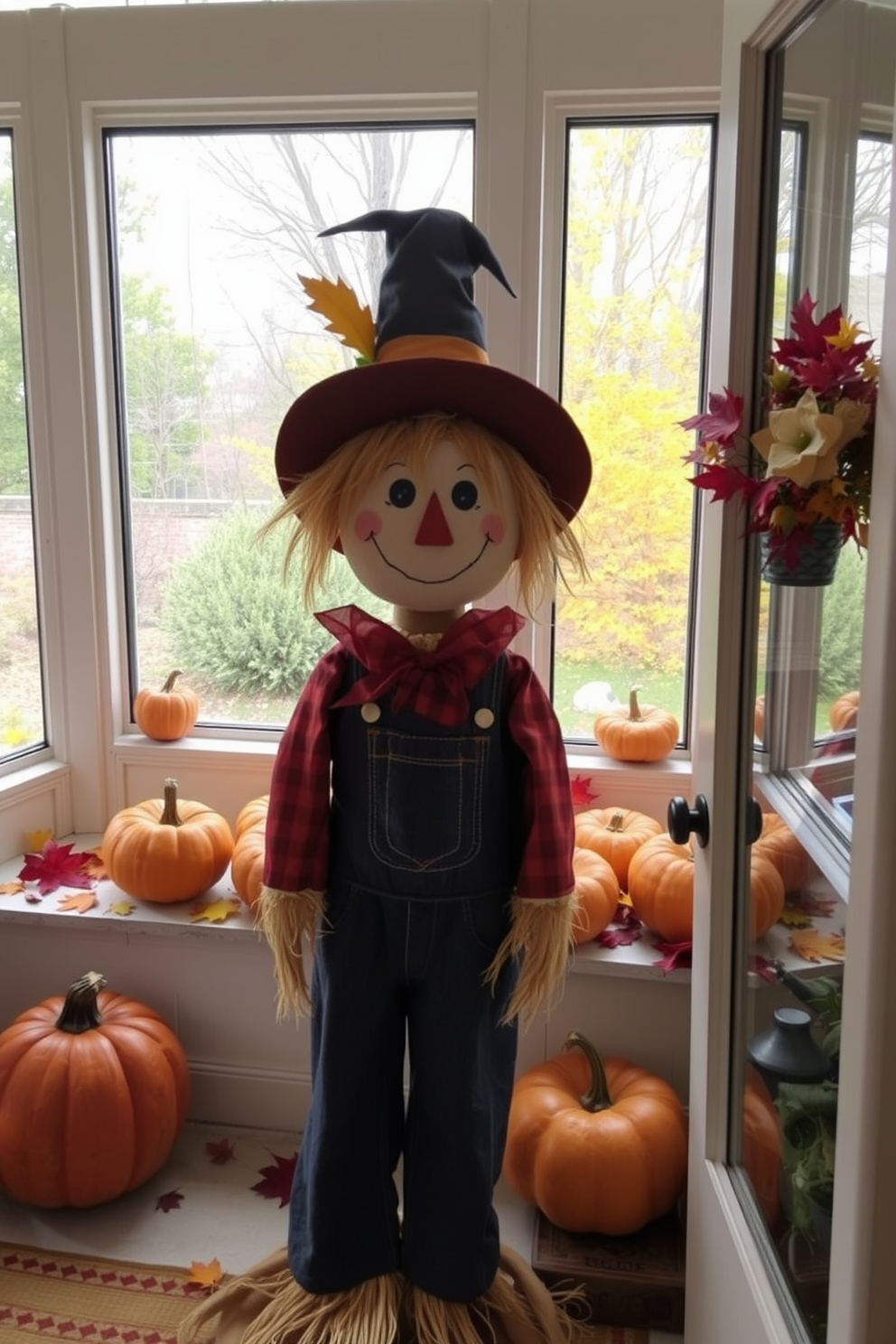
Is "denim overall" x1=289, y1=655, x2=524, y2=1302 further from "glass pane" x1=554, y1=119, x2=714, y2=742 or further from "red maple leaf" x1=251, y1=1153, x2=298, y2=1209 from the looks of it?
"glass pane" x1=554, y1=119, x2=714, y2=742

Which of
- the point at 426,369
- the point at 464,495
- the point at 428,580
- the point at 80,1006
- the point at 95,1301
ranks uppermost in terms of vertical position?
the point at 426,369

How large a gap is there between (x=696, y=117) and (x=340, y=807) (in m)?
1.42

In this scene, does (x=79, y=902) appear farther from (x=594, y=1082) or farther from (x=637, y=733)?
(x=637, y=733)

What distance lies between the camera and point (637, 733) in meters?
2.11

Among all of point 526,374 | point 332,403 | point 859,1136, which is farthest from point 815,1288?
point 526,374

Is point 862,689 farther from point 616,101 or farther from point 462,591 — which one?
point 616,101

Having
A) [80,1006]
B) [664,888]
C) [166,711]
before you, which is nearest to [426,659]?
[664,888]

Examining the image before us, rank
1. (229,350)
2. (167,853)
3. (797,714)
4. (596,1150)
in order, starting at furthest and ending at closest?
(229,350), (167,853), (596,1150), (797,714)

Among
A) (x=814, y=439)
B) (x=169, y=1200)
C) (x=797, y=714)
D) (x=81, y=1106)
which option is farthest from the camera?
(x=169, y=1200)

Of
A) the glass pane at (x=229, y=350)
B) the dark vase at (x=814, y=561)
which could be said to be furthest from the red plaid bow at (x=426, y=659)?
the glass pane at (x=229, y=350)

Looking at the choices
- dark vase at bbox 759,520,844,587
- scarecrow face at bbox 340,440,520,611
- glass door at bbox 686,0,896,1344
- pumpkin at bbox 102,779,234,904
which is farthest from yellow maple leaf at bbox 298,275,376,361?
pumpkin at bbox 102,779,234,904

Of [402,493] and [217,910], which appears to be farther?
[217,910]

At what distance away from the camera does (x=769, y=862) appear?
4.10 ft

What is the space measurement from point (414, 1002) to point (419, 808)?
0.94 ft
